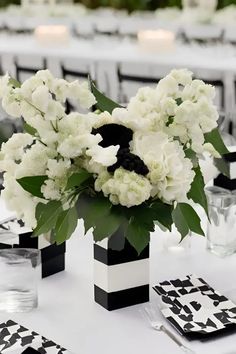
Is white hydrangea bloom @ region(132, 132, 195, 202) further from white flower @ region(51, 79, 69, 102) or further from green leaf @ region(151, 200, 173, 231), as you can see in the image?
white flower @ region(51, 79, 69, 102)

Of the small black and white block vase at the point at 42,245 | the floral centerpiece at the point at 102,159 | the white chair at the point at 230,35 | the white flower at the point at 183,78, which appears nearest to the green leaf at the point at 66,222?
the floral centerpiece at the point at 102,159

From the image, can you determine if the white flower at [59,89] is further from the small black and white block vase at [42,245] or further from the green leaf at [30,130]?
the small black and white block vase at [42,245]

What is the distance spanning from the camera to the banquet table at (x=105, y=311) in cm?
126

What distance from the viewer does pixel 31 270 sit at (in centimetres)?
140

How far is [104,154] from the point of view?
1.21 meters

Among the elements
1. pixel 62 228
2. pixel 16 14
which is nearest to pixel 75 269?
pixel 62 228

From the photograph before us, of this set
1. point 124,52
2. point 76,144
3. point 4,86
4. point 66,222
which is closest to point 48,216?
point 66,222

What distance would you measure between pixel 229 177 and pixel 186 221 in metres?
0.41

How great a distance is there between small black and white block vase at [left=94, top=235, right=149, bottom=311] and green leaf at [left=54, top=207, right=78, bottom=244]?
0.37ft

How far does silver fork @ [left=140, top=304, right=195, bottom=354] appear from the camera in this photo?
1.25 metres

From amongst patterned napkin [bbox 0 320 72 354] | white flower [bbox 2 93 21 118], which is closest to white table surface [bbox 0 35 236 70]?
white flower [bbox 2 93 21 118]

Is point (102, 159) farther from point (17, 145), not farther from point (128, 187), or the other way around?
point (17, 145)

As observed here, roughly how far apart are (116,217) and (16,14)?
539 centimetres

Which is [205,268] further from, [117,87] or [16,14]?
[16,14]
